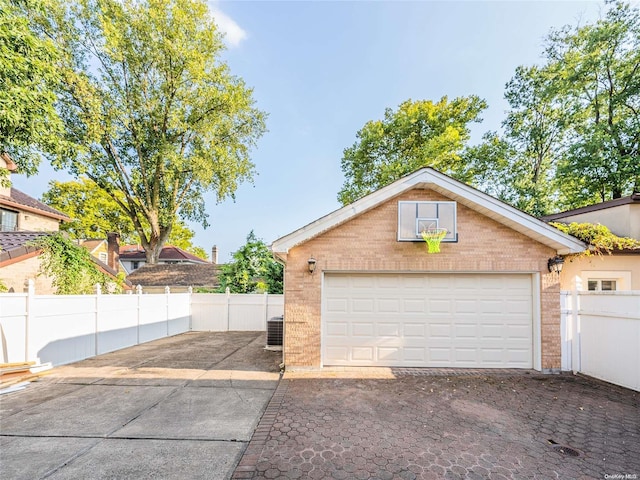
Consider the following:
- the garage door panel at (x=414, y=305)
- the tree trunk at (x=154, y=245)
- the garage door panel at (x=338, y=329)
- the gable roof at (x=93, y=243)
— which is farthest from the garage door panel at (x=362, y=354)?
the gable roof at (x=93, y=243)

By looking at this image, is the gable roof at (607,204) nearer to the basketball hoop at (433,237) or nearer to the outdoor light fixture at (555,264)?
the outdoor light fixture at (555,264)

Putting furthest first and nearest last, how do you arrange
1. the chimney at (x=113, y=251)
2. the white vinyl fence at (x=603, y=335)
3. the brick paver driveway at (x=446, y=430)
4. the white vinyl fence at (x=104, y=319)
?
the chimney at (x=113, y=251) → the white vinyl fence at (x=104, y=319) → the white vinyl fence at (x=603, y=335) → the brick paver driveway at (x=446, y=430)

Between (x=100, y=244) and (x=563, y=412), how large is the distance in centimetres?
3442

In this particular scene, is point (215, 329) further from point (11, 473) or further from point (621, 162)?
point (621, 162)

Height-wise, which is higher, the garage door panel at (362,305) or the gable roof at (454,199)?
the gable roof at (454,199)

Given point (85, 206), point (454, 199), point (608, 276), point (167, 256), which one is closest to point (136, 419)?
point (454, 199)

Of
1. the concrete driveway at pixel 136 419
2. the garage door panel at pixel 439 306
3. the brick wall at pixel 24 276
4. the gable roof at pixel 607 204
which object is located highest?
the gable roof at pixel 607 204

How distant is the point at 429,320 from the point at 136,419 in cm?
637

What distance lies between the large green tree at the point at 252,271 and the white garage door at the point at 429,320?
326 inches

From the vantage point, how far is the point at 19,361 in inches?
270

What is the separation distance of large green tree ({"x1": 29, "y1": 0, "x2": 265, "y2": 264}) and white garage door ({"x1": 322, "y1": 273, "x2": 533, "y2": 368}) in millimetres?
18255

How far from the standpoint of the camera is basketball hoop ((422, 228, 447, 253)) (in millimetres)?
7027

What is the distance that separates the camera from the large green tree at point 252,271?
606 inches

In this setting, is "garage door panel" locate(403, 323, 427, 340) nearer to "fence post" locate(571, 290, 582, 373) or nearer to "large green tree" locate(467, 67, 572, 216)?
"fence post" locate(571, 290, 582, 373)
